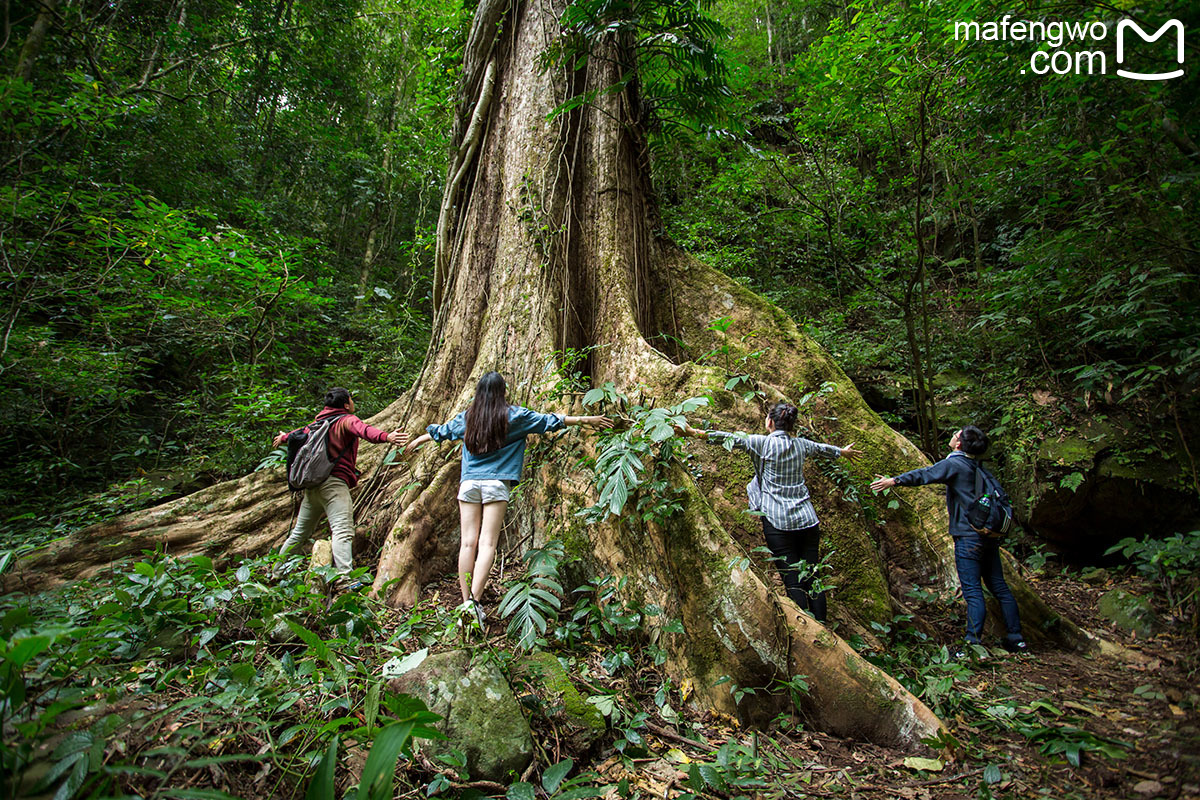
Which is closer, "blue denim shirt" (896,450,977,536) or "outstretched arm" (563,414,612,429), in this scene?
"outstretched arm" (563,414,612,429)

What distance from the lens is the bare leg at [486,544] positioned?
9.99 feet

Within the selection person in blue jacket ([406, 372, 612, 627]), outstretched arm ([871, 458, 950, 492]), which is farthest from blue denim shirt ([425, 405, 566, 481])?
outstretched arm ([871, 458, 950, 492])

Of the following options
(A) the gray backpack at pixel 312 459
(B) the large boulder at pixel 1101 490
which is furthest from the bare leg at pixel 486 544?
(B) the large boulder at pixel 1101 490

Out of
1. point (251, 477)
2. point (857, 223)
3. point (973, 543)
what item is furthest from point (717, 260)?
point (251, 477)

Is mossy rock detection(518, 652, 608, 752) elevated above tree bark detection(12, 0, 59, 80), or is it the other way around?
tree bark detection(12, 0, 59, 80)

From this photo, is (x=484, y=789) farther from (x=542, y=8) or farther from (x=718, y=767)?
(x=542, y=8)

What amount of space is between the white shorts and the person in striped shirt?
55.6 inches

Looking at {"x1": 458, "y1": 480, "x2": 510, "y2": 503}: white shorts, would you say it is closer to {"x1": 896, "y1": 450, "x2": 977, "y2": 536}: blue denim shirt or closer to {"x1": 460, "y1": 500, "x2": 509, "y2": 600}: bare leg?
{"x1": 460, "y1": 500, "x2": 509, "y2": 600}: bare leg

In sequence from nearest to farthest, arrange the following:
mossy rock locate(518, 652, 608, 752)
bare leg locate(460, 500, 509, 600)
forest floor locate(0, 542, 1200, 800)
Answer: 1. forest floor locate(0, 542, 1200, 800)
2. mossy rock locate(518, 652, 608, 752)
3. bare leg locate(460, 500, 509, 600)

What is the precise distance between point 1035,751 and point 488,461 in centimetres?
340

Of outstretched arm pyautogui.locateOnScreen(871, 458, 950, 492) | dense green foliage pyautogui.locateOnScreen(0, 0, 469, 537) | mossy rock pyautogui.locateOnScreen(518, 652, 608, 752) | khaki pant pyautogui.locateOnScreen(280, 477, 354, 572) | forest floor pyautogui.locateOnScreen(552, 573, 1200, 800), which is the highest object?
dense green foliage pyautogui.locateOnScreen(0, 0, 469, 537)

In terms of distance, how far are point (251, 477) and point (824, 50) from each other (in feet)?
29.4

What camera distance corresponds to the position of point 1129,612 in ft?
13.6

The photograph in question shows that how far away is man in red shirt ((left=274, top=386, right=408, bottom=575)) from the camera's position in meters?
3.84
